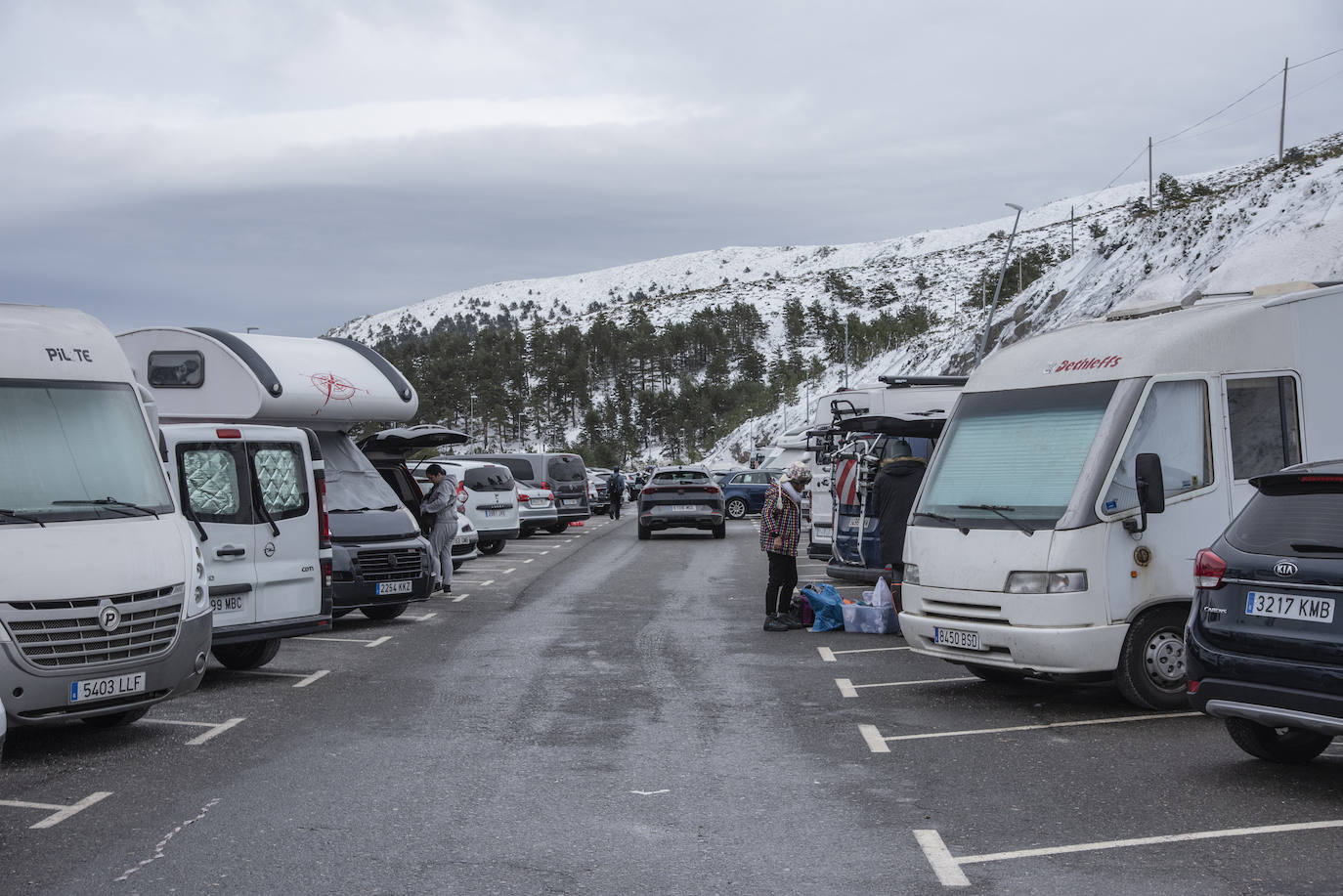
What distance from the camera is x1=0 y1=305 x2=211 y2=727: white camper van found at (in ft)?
24.2

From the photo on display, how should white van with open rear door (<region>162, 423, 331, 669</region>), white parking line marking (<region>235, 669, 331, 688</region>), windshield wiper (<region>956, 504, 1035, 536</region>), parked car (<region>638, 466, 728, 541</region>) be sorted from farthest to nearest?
parked car (<region>638, 466, 728, 541</region>) → white parking line marking (<region>235, 669, 331, 688</region>) → white van with open rear door (<region>162, 423, 331, 669</region>) → windshield wiper (<region>956, 504, 1035, 536</region>)

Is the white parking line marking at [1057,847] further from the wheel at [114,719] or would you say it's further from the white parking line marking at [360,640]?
the white parking line marking at [360,640]

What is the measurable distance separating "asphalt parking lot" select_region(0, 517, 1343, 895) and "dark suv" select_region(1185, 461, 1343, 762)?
0.51m

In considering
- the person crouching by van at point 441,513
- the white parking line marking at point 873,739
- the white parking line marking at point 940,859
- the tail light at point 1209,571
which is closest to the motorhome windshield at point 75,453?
the white parking line marking at point 873,739

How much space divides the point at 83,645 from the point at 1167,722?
6916mm

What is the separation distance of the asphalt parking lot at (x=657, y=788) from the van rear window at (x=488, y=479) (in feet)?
45.8

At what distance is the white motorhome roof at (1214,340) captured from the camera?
365 inches

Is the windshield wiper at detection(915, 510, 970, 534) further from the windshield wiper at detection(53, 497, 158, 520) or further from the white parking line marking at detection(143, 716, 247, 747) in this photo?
the windshield wiper at detection(53, 497, 158, 520)

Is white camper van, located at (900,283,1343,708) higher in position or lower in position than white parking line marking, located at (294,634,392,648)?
higher

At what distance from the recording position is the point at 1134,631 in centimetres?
893

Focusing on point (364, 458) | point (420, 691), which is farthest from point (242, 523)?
point (364, 458)

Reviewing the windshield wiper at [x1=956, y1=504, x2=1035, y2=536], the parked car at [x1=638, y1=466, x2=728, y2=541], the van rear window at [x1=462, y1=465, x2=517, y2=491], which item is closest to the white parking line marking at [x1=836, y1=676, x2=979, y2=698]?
the windshield wiper at [x1=956, y1=504, x2=1035, y2=536]

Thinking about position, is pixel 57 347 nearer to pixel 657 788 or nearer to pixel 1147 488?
pixel 657 788

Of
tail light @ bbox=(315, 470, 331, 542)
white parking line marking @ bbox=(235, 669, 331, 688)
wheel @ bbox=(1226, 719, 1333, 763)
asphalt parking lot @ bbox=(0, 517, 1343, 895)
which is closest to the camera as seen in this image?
asphalt parking lot @ bbox=(0, 517, 1343, 895)
